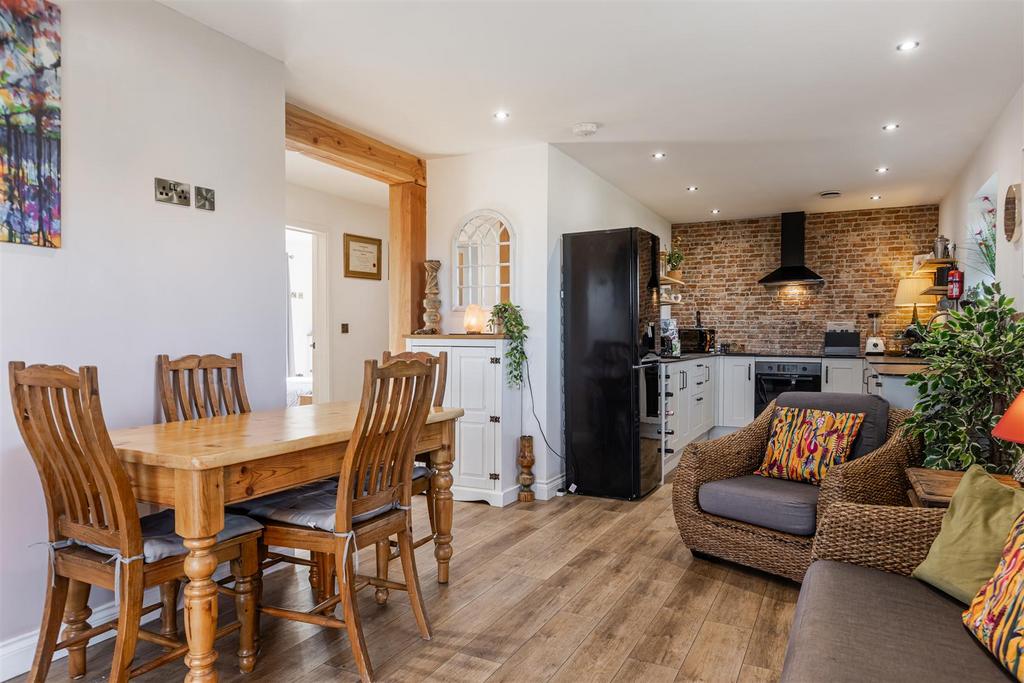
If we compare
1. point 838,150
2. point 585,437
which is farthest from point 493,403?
point 838,150

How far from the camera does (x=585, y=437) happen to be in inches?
179

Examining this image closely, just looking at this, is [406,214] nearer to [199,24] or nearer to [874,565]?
[199,24]

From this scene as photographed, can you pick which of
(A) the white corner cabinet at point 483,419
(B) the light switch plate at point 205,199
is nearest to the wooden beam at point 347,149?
(B) the light switch plate at point 205,199

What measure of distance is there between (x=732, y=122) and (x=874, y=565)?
299 centimetres

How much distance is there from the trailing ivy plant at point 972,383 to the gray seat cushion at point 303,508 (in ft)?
7.25

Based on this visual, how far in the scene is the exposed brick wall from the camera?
673cm

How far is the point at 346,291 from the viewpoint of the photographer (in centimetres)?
648

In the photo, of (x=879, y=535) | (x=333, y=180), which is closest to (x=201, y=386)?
(x=879, y=535)

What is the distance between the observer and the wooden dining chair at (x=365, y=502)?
2.07m

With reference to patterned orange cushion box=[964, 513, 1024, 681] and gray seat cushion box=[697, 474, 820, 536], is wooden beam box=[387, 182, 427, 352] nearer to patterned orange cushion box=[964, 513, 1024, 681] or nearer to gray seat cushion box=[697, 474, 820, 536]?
gray seat cushion box=[697, 474, 820, 536]

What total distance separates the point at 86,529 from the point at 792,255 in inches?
275

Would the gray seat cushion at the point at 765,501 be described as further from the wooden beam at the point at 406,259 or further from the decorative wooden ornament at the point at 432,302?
the wooden beam at the point at 406,259

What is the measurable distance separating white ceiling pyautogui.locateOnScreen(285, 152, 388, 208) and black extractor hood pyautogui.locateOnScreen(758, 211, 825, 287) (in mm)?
4429

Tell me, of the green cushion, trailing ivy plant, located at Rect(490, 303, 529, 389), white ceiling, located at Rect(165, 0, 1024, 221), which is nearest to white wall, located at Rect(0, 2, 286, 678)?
white ceiling, located at Rect(165, 0, 1024, 221)
